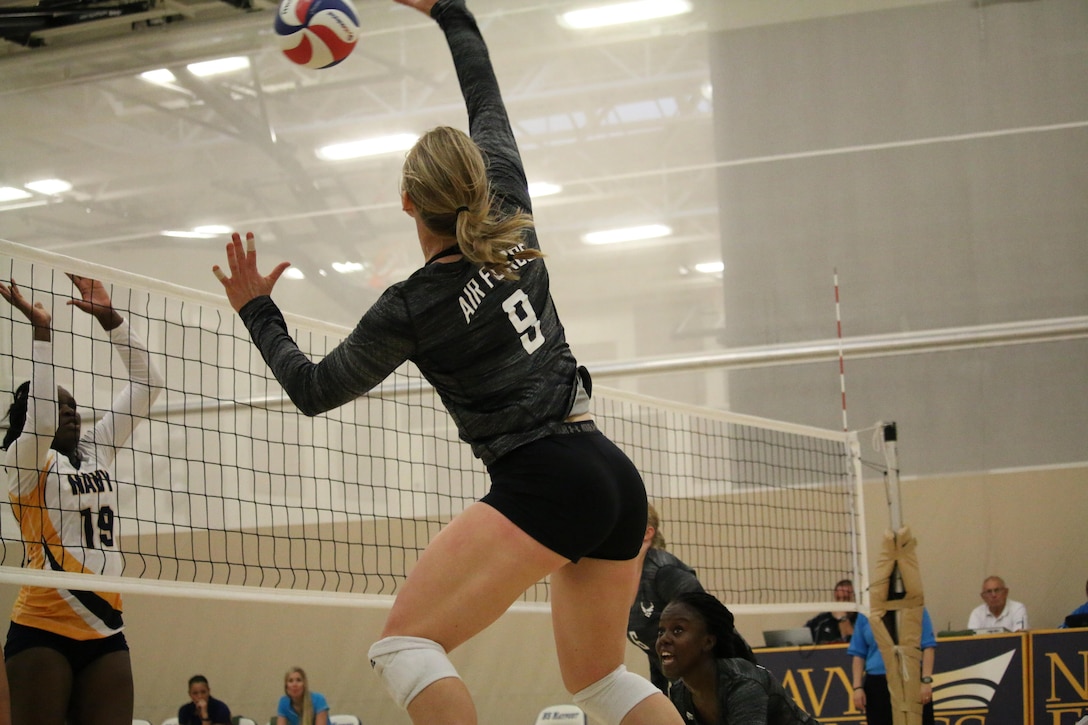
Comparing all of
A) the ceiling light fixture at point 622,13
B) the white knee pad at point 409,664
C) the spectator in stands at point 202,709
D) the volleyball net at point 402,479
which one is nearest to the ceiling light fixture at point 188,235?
the volleyball net at point 402,479

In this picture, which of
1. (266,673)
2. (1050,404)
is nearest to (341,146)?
(266,673)

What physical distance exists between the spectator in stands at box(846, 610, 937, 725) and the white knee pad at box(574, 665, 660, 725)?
5562 millimetres

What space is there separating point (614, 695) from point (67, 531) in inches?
101

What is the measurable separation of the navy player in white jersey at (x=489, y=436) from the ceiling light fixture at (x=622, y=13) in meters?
9.67

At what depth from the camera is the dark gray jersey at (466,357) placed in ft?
7.38

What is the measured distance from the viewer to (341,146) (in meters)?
12.0

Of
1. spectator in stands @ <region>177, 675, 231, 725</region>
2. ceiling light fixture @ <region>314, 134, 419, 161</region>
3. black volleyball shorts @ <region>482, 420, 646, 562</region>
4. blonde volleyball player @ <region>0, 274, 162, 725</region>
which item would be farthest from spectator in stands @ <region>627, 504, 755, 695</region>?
ceiling light fixture @ <region>314, 134, 419, 161</region>

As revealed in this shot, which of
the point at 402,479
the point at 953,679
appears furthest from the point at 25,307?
the point at 402,479

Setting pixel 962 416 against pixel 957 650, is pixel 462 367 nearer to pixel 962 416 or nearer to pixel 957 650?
pixel 957 650

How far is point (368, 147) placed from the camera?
39.3 feet

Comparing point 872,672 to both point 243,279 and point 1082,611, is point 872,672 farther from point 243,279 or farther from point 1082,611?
point 243,279

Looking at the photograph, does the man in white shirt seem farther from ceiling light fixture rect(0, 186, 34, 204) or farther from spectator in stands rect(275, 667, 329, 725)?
ceiling light fixture rect(0, 186, 34, 204)

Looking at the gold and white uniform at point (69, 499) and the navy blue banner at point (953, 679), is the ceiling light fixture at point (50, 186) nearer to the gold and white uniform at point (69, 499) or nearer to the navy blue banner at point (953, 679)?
the gold and white uniform at point (69, 499)

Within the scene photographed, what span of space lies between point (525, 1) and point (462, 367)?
10.5 m
